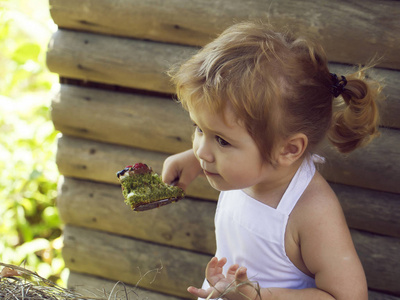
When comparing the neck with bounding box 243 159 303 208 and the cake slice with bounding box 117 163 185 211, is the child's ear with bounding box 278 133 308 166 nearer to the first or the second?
the neck with bounding box 243 159 303 208

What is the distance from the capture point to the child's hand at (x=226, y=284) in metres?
1.42

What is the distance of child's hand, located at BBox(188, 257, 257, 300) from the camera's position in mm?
1420

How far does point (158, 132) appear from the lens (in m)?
2.38

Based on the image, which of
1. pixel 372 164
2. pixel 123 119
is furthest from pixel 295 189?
pixel 123 119

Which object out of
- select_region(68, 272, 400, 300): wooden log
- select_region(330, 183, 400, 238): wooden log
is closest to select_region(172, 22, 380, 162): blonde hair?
select_region(330, 183, 400, 238): wooden log

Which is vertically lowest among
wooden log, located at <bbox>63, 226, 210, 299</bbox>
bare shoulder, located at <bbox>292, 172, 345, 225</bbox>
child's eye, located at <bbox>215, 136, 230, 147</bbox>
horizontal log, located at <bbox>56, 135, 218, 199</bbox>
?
wooden log, located at <bbox>63, 226, 210, 299</bbox>

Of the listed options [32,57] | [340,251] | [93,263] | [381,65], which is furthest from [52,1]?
[340,251]

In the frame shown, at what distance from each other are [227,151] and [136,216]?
1.18 m

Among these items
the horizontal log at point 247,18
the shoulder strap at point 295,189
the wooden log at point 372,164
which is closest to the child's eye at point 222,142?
the shoulder strap at point 295,189

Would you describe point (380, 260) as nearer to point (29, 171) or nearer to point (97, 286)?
point (97, 286)

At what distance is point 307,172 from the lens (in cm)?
165

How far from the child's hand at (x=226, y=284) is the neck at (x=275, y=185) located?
0.99 feet

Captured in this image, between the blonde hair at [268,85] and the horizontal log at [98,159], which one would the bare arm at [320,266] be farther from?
the horizontal log at [98,159]

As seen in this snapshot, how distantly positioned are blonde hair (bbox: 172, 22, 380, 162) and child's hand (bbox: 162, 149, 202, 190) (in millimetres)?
388
